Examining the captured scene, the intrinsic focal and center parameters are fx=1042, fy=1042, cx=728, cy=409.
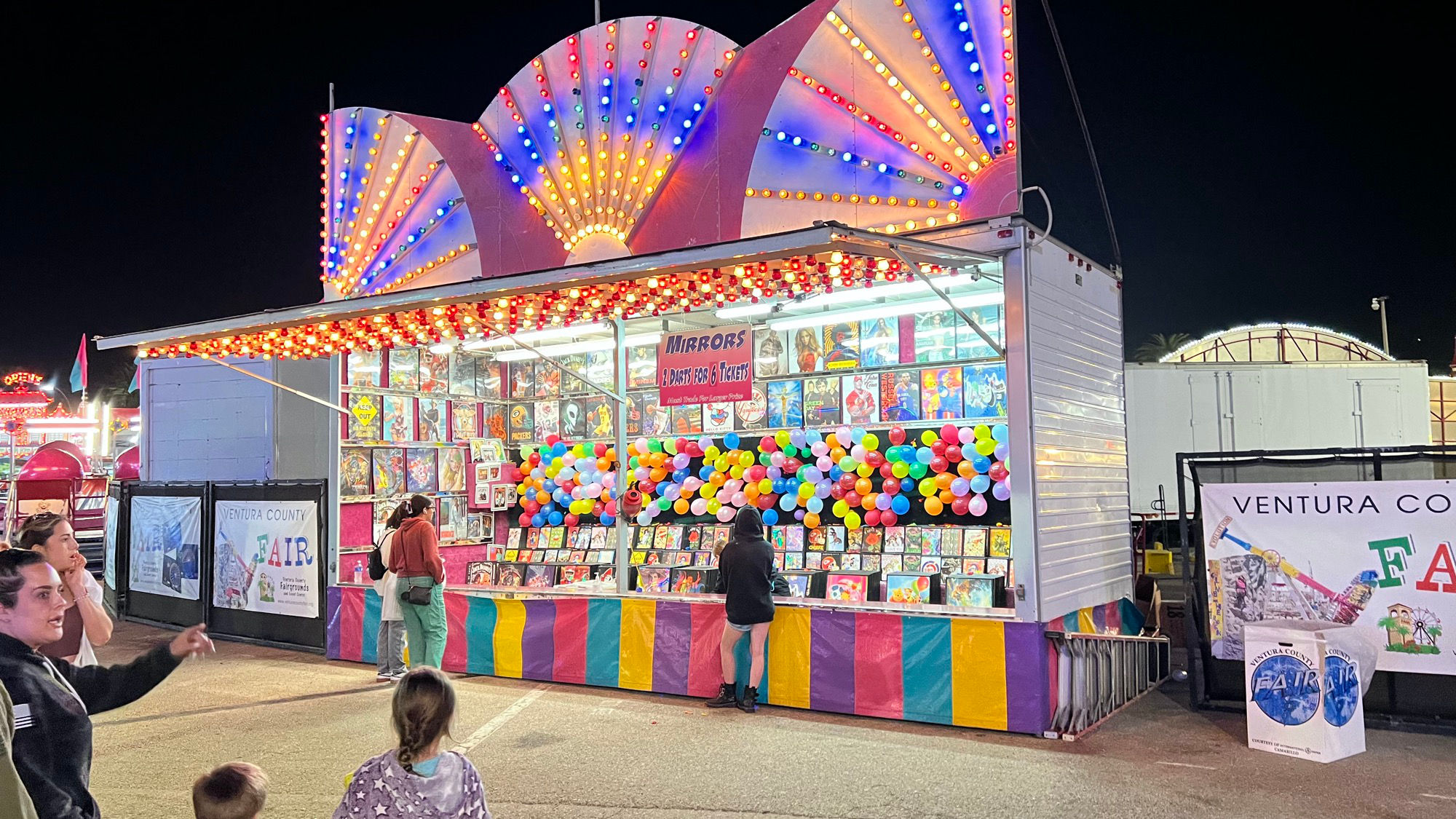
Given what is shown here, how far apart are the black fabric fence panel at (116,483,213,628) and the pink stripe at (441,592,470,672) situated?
4.43 meters

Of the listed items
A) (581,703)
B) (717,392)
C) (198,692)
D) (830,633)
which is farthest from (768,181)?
(198,692)

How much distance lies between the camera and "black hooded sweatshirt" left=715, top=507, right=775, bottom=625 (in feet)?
27.2

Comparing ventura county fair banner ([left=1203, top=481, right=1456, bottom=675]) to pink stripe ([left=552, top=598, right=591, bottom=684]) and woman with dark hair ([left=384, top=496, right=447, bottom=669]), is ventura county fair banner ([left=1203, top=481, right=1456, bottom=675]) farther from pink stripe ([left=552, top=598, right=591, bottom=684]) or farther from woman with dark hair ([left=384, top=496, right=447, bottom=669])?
woman with dark hair ([left=384, top=496, right=447, bottom=669])

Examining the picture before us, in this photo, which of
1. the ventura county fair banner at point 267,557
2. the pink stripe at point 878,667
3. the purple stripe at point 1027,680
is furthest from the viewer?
the ventura county fair banner at point 267,557

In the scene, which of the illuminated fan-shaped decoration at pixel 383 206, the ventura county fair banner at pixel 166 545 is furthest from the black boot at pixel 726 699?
the ventura county fair banner at pixel 166 545

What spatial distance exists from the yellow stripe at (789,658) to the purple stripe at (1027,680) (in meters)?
1.64

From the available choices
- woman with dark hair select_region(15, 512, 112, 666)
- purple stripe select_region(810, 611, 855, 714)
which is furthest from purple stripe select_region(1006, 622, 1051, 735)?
woman with dark hair select_region(15, 512, 112, 666)

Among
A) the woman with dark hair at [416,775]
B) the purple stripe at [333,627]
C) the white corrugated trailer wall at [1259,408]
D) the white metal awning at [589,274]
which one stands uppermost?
the white metal awning at [589,274]

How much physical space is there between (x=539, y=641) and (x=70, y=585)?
5066 millimetres

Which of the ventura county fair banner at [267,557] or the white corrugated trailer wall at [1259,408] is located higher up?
the white corrugated trailer wall at [1259,408]

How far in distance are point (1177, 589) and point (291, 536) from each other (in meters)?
9.71

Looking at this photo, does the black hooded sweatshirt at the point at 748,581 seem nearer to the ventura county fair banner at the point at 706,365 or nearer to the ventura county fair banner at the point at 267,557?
the ventura county fair banner at the point at 706,365

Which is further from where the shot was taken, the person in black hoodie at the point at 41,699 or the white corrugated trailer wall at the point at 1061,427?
the white corrugated trailer wall at the point at 1061,427

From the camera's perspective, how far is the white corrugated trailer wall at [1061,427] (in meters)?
7.71
